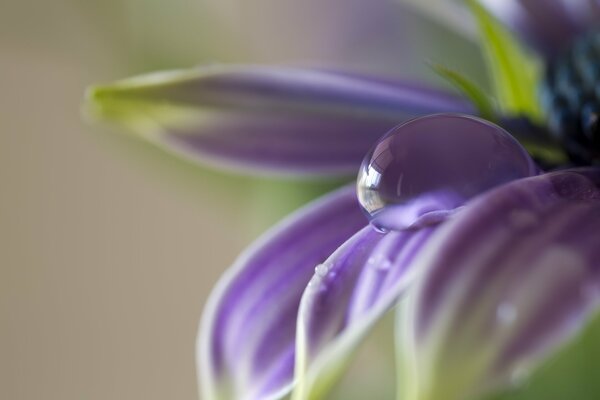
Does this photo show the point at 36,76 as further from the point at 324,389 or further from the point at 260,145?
the point at 324,389

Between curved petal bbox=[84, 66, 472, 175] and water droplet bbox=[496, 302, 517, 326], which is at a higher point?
curved petal bbox=[84, 66, 472, 175]

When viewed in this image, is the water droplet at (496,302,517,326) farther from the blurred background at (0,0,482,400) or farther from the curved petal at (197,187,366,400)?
the blurred background at (0,0,482,400)

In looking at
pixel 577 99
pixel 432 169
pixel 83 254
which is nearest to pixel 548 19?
pixel 577 99

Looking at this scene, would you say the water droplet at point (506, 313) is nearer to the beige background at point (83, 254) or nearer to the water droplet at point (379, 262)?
the water droplet at point (379, 262)

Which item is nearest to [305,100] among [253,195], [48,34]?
[253,195]

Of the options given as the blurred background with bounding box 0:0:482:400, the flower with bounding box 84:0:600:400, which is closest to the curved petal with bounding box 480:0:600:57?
the flower with bounding box 84:0:600:400

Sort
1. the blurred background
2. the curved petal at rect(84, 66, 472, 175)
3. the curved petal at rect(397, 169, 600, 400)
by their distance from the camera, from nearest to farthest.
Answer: the curved petal at rect(397, 169, 600, 400), the curved petal at rect(84, 66, 472, 175), the blurred background

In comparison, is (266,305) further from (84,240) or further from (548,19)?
(84,240)
